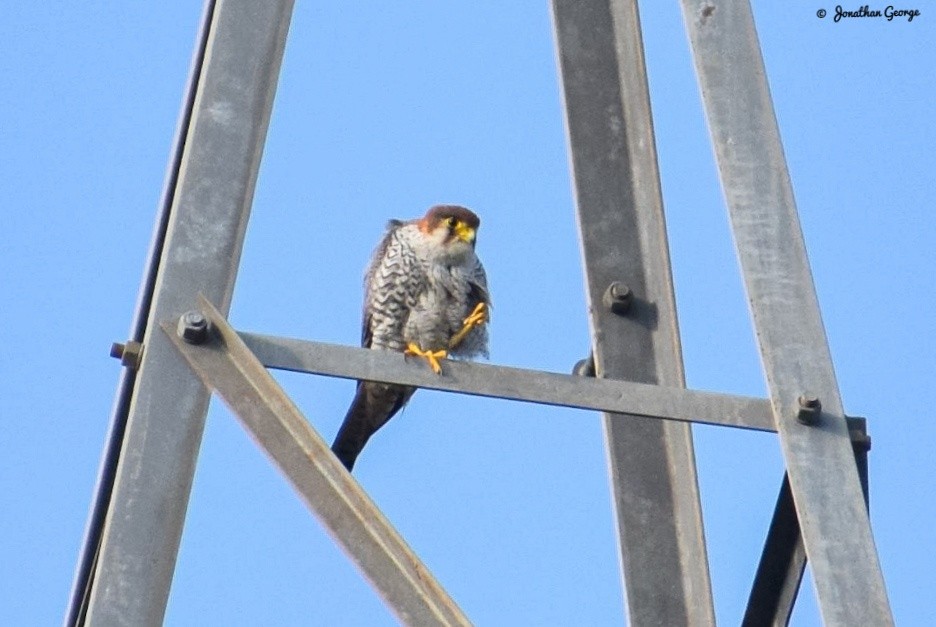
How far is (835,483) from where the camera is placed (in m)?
2.82

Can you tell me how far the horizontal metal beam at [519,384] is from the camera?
2791 millimetres

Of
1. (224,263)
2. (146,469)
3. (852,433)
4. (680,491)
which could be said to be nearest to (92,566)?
(146,469)

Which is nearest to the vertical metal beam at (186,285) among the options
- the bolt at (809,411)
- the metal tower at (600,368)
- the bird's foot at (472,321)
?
the metal tower at (600,368)

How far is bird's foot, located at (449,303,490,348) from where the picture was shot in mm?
4613

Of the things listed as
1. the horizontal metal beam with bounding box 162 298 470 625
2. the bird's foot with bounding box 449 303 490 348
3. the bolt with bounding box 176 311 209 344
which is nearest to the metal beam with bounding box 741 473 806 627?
the horizontal metal beam with bounding box 162 298 470 625

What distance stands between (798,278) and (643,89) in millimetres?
704

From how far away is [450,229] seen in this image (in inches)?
195

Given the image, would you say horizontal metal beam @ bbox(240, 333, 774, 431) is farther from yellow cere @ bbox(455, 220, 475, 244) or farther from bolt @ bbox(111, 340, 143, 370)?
yellow cere @ bbox(455, 220, 475, 244)

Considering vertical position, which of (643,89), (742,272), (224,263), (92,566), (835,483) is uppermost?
(643,89)

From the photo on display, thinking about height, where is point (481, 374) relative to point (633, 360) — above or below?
below

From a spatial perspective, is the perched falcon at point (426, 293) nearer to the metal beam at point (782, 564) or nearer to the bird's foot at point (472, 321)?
the bird's foot at point (472, 321)

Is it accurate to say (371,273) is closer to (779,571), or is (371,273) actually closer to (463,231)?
(463,231)

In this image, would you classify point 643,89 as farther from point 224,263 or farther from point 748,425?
point 224,263

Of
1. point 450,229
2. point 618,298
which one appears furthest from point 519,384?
point 450,229
